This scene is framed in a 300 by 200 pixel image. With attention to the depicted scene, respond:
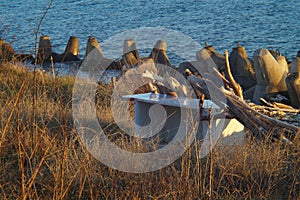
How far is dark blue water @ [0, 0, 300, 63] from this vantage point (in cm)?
2488

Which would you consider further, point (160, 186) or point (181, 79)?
point (181, 79)

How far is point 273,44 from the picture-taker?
2380 cm

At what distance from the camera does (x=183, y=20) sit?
105ft

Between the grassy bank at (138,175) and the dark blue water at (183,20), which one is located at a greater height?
the grassy bank at (138,175)

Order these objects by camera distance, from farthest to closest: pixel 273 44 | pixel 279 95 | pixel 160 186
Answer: pixel 273 44 → pixel 279 95 → pixel 160 186

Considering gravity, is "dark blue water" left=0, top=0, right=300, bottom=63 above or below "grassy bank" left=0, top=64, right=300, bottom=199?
below

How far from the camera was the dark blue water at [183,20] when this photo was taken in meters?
24.9

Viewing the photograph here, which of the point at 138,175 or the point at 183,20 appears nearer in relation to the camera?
the point at 138,175

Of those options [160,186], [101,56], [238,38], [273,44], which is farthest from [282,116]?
[238,38]

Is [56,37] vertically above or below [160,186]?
below

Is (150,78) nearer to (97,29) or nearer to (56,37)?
(56,37)

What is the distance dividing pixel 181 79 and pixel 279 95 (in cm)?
495

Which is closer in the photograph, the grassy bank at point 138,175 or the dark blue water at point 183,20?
the grassy bank at point 138,175

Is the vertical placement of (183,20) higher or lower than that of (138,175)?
lower
